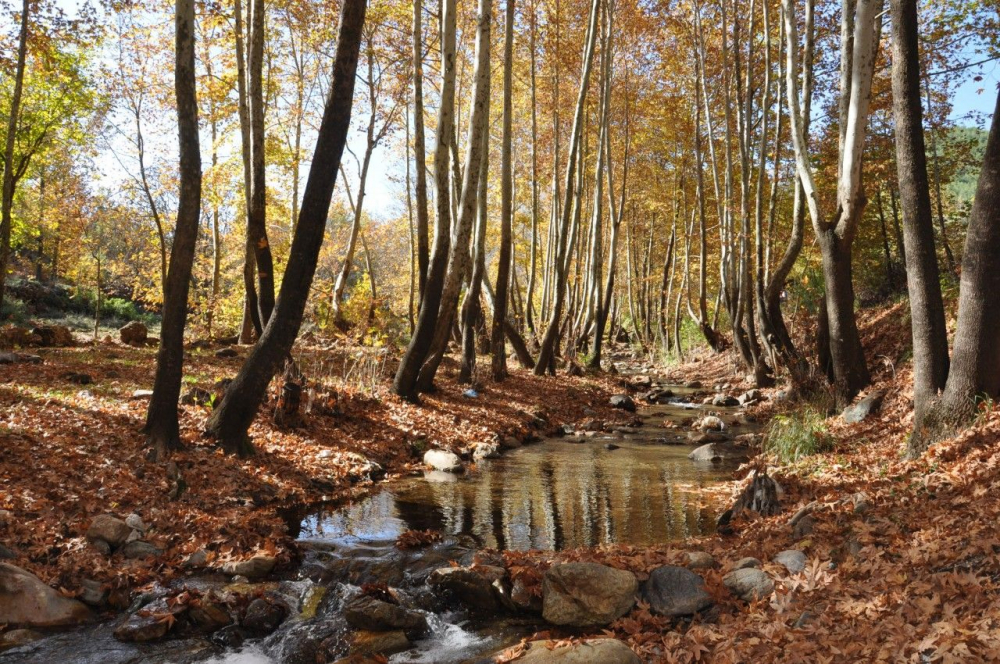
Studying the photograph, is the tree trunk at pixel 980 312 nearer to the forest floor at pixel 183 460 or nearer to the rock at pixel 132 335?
the forest floor at pixel 183 460

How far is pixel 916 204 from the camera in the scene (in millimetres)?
6645

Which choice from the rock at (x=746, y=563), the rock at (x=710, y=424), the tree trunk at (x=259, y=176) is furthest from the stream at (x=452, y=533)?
the tree trunk at (x=259, y=176)

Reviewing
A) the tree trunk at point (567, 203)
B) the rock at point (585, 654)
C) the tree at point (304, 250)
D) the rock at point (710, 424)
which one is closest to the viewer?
the rock at point (585, 654)

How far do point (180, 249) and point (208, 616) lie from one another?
3935mm

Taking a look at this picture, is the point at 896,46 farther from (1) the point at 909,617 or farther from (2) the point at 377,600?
(2) the point at 377,600

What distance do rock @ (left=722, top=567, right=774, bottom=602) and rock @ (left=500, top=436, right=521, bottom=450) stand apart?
6263 mm

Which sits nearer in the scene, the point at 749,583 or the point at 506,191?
the point at 749,583

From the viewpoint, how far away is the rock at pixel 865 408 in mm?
8680

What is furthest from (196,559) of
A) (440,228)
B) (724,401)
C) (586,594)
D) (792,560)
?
(724,401)

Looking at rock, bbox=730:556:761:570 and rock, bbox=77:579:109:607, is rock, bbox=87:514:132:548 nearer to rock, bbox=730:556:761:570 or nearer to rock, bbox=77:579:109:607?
rock, bbox=77:579:109:607

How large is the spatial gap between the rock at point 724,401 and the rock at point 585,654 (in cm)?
1265

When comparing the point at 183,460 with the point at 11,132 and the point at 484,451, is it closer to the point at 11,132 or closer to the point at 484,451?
the point at 484,451

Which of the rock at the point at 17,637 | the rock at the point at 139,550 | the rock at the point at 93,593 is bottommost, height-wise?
the rock at the point at 17,637

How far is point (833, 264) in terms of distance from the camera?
898 cm
